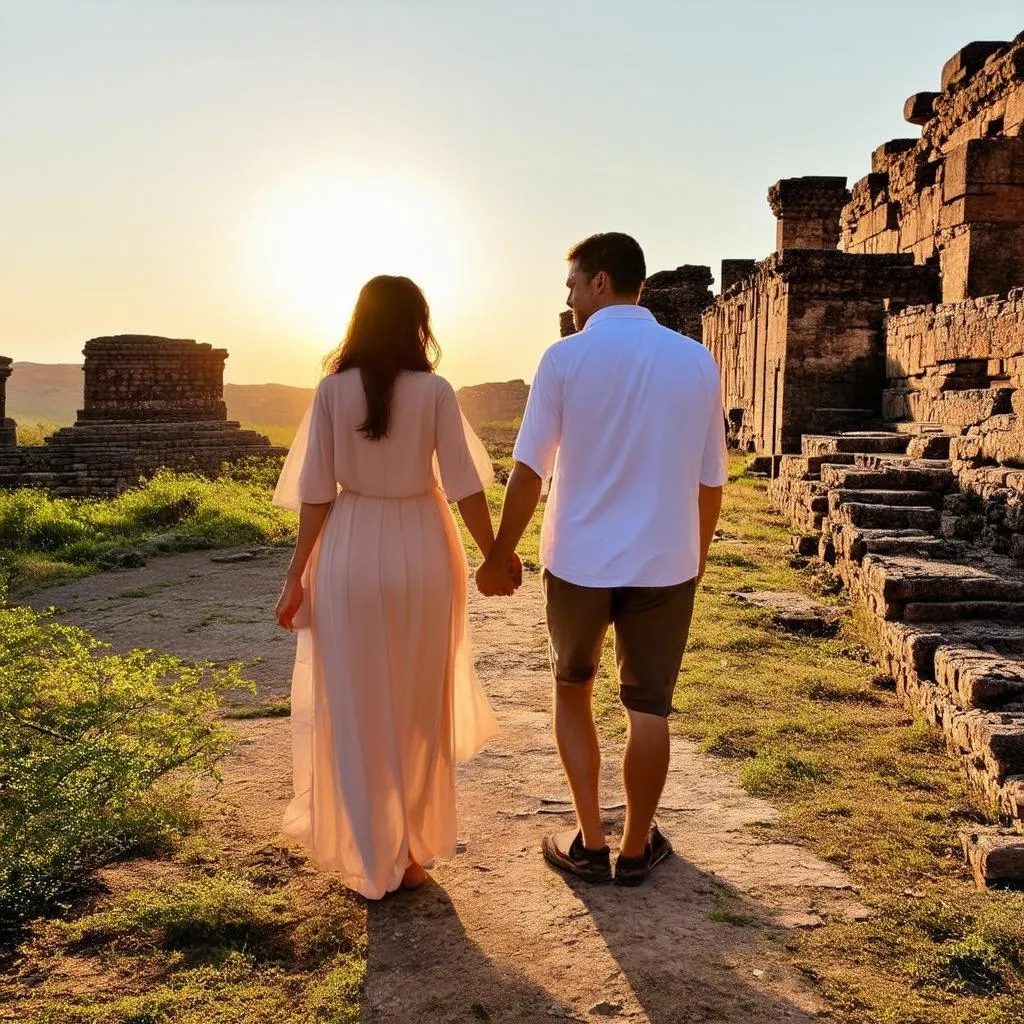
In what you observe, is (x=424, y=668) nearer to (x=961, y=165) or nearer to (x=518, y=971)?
(x=518, y=971)

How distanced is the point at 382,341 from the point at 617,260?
762 millimetres

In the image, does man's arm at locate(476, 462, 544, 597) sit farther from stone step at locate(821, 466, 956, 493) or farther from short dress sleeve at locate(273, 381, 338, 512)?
stone step at locate(821, 466, 956, 493)

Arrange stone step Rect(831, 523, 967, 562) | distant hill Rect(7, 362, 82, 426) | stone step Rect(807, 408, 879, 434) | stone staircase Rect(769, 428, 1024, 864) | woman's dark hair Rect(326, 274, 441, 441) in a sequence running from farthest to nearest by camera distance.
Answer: distant hill Rect(7, 362, 82, 426), stone step Rect(807, 408, 879, 434), stone step Rect(831, 523, 967, 562), stone staircase Rect(769, 428, 1024, 864), woman's dark hair Rect(326, 274, 441, 441)

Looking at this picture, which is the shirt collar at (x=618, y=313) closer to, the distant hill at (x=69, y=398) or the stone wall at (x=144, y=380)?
the stone wall at (x=144, y=380)

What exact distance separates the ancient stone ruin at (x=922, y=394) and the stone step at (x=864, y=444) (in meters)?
0.02

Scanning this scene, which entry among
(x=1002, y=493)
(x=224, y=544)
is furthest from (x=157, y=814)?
(x=224, y=544)

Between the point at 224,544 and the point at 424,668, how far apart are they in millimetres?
8667

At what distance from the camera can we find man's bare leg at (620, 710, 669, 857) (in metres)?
3.01

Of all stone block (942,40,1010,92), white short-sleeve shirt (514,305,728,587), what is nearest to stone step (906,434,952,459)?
white short-sleeve shirt (514,305,728,587)

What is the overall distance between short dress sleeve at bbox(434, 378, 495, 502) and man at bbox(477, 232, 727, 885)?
0.53 ft

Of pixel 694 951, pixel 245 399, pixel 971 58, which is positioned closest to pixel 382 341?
pixel 694 951

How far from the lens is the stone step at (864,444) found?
→ 9.99 m

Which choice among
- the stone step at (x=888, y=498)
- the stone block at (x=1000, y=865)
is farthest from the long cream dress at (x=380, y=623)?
the stone step at (x=888, y=498)

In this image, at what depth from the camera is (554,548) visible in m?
3.04
